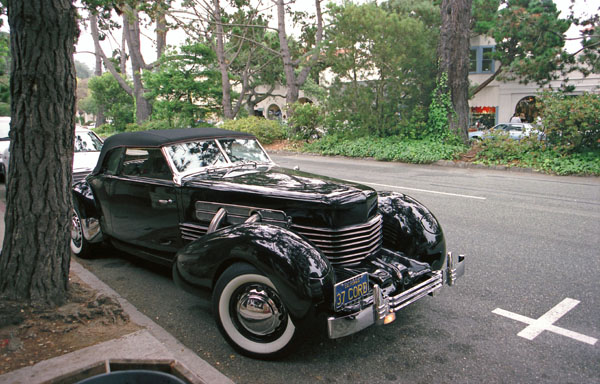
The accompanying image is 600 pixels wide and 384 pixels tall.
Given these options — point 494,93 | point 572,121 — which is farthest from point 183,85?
point 494,93

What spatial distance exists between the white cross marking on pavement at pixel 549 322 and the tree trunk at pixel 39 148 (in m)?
3.93

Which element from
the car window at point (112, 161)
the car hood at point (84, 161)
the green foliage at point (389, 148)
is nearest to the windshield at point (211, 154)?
the car window at point (112, 161)

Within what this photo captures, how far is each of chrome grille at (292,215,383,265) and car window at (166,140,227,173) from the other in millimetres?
1488

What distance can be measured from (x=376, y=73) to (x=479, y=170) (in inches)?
232

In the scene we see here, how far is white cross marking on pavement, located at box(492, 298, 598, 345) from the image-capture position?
356cm

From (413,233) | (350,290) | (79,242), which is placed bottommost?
(79,242)

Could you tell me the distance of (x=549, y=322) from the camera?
12.5ft

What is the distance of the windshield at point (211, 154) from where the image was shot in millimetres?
4676

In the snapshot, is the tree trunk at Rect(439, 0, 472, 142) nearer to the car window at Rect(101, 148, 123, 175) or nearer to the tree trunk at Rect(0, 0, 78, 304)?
the car window at Rect(101, 148, 123, 175)

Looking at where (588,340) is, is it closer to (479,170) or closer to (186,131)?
(186,131)

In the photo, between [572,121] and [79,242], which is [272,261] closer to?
[79,242]

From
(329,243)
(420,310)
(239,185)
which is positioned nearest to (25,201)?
(239,185)

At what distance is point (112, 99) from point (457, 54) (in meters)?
28.0

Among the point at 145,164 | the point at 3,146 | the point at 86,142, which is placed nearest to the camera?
the point at 145,164
